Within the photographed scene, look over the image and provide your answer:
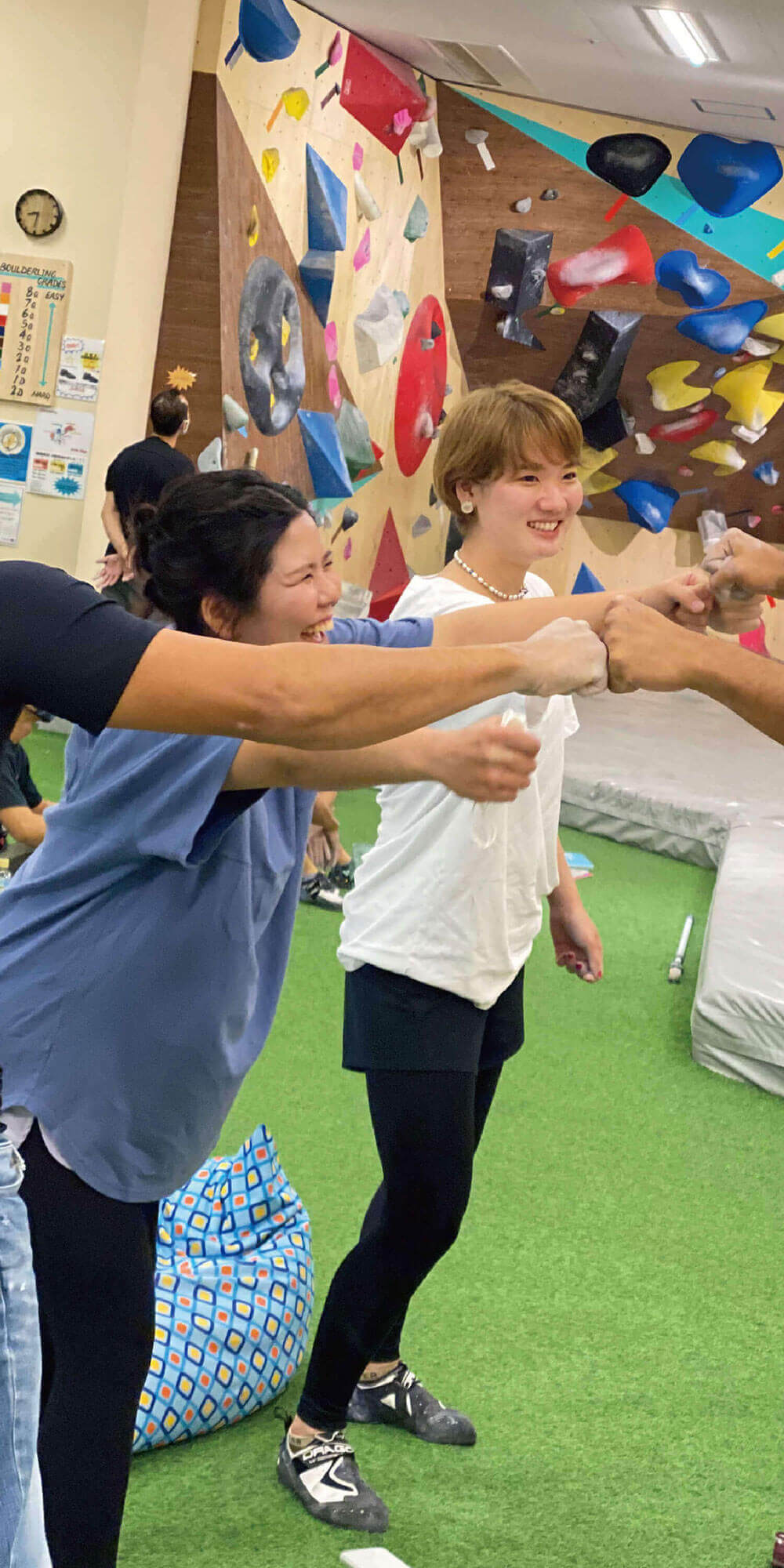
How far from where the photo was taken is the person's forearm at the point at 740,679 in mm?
1660

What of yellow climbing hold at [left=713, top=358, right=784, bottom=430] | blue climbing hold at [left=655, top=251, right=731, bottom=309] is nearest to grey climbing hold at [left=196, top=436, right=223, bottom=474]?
blue climbing hold at [left=655, top=251, right=731, bottom=309]

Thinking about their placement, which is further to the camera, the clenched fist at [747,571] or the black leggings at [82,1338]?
the clenched fist at [747,571]

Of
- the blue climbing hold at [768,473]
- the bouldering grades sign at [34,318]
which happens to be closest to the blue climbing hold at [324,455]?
the bouldering grades sign at [34,318]

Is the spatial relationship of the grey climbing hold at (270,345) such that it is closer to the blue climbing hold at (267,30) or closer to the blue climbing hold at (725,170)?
the blue climbing hold at (267,30)

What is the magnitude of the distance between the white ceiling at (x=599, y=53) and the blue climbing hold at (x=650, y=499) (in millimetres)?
2225

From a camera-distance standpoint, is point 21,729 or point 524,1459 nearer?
point 524,1459

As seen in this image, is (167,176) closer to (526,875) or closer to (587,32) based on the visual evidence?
(587,32)

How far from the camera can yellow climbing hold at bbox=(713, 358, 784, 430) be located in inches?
312

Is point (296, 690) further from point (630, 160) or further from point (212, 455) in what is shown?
point (630, 160)

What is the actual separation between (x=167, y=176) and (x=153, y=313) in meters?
0.49

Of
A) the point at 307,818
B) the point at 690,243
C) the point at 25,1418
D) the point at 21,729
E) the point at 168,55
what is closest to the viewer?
the point at 25,1418

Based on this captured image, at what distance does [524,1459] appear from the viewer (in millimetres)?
2135

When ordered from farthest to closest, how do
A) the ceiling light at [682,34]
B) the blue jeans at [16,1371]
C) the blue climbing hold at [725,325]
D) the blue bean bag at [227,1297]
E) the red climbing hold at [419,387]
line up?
the red climbing hold at [419,387] < the blue climbing hold at [725,325] < the ceiling light at [682,34] < the blue bean bag at [227,1297] < the blue jeans at [16,1371]

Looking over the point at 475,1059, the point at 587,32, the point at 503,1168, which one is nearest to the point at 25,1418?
the point at 475,1059
